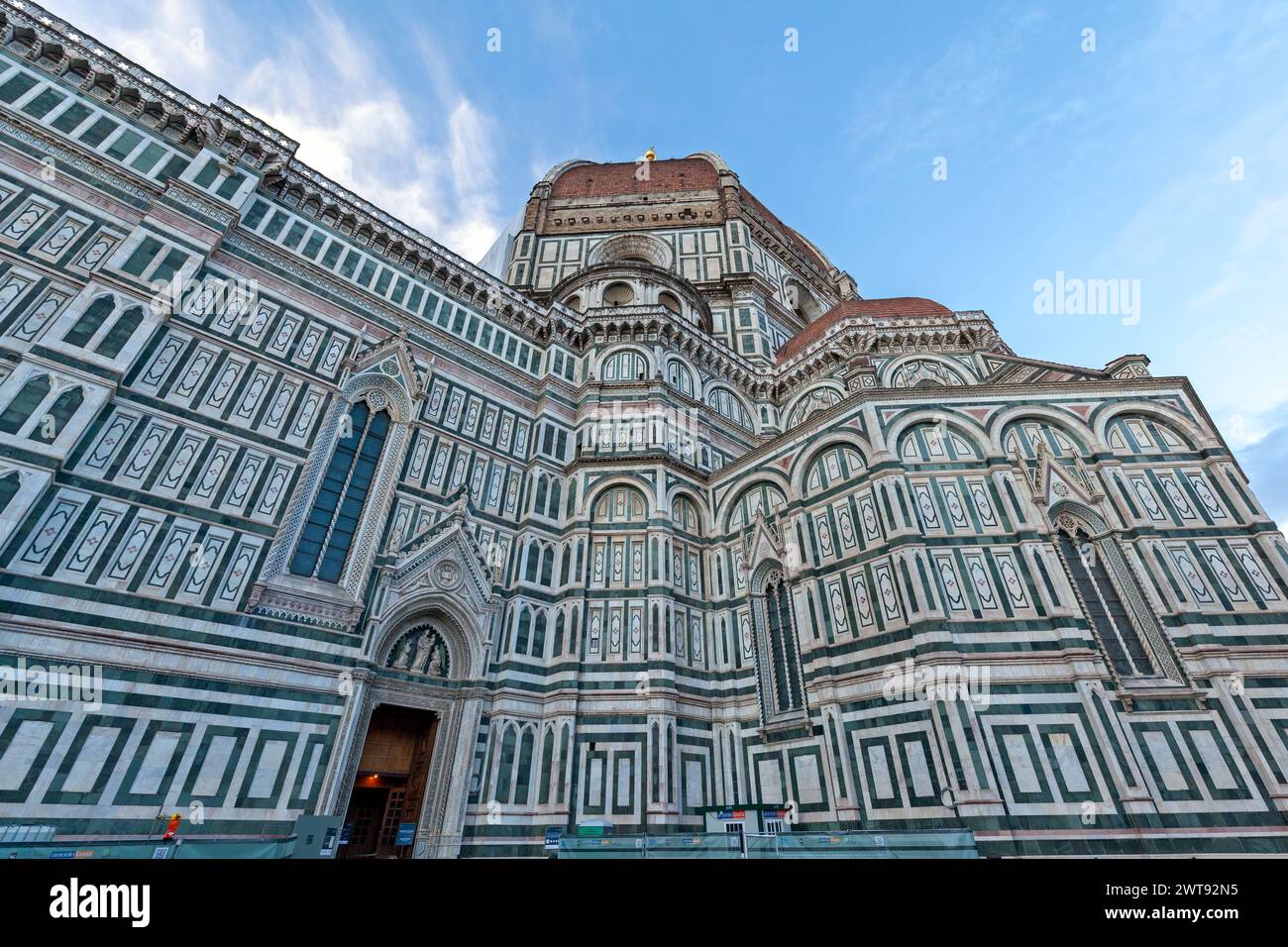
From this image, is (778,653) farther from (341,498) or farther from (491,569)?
(341,498)

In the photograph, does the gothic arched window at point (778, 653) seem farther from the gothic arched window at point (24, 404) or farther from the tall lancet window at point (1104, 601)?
the gothic arched window at point (24, 404)

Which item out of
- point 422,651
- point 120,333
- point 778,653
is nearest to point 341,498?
point 422,651

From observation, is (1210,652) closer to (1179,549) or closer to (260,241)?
(1179,549)

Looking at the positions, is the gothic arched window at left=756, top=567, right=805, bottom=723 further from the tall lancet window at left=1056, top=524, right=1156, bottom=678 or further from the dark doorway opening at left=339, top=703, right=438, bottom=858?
the dark doorway opening at left=339, top=703, right=438, bottom=858

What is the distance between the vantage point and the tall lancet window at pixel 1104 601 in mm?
11797

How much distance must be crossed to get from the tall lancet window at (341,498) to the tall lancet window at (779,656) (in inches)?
436

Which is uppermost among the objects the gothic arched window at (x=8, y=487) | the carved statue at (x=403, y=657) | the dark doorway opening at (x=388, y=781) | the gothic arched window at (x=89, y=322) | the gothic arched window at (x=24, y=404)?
the gothic arched window at (x=89, y=322)

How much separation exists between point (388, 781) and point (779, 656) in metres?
10.1

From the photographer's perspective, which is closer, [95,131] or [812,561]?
[95,131]

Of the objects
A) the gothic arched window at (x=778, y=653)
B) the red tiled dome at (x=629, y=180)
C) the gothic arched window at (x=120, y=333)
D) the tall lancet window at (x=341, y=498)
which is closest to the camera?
the gothic arched window at (x=120, y=333)

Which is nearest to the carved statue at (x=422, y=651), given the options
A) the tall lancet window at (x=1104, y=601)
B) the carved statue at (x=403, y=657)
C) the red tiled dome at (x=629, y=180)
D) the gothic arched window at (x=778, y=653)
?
the carved statue at (x=403, y=657)
